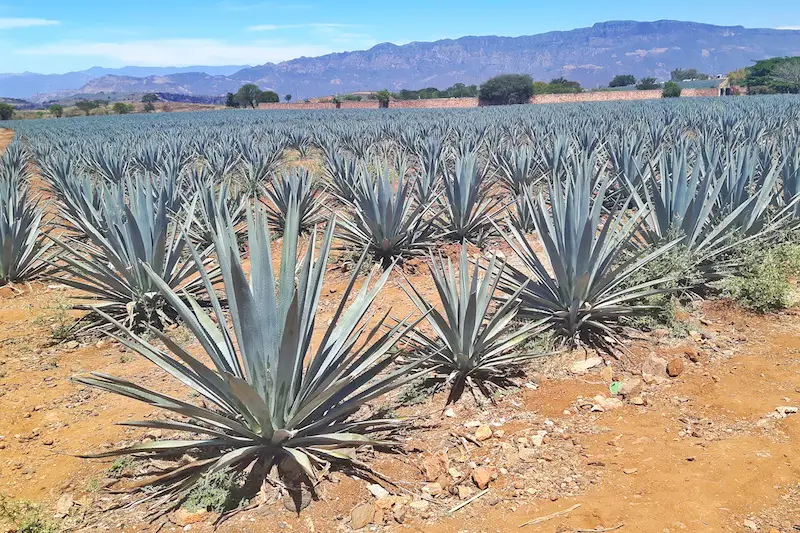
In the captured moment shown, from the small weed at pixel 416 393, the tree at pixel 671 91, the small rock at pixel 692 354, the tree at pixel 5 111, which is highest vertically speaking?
the tree at pixel 671 91

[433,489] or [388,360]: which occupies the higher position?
[388,360]

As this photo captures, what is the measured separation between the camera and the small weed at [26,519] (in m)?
2.15

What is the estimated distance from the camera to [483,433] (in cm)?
271

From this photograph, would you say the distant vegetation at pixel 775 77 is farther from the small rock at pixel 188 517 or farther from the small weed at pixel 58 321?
the small rock at pixel 188 517

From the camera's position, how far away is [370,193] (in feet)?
18.6

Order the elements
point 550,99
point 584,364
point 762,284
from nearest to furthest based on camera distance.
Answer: point 584,364, point 762,284, point 550,99

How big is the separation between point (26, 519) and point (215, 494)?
690 mm

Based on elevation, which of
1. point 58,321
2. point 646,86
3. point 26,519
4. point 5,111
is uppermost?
point 646,86

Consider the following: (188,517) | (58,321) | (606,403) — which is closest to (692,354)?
(606,403)

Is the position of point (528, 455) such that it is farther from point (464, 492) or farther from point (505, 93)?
point (505, 93)

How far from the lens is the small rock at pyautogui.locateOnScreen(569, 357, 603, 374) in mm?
3320

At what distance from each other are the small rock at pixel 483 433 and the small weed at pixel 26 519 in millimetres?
1796

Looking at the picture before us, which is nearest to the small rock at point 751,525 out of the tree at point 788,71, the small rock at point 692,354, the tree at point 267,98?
the small rock at point 692,354

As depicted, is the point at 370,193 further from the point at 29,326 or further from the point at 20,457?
the point at 20,457
